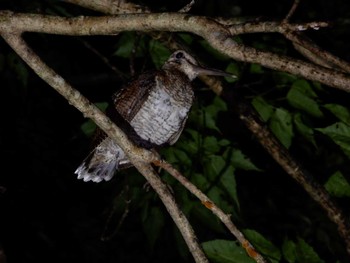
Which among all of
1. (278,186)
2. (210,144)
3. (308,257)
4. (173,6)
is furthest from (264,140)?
(278,186)

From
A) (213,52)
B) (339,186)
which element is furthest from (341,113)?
(213,52)

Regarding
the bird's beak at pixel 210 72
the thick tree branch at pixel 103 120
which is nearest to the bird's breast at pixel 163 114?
the bird's beak at pixel 210 72

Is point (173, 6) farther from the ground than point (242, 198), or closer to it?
farther from the ground

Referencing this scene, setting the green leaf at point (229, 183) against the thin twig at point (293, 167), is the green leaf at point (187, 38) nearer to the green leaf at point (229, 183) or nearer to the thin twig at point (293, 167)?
the thin twig at point (293, 167)

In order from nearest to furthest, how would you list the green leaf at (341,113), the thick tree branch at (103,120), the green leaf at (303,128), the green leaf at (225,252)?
the thick tree branch at (103,120), the green leaf at (225,252), the green leaf at (341,113), the green leaf at (303,128)

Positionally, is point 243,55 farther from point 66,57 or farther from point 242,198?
point 242,198

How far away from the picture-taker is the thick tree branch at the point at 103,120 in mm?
1526

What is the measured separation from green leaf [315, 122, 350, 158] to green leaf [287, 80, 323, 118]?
1.29 feet

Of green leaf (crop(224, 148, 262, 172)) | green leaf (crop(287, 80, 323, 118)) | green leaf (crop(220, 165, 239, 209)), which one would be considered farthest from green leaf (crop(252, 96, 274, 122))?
green leaf (crop(220, 165, 239, 209))

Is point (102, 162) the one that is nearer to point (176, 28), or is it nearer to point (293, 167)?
point (293, 167)

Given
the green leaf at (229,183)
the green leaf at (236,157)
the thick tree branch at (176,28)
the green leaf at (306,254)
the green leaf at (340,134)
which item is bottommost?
the green leaf at (306,254)

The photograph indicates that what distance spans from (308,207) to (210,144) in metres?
2.25

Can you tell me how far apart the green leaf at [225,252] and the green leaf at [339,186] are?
0.61 m

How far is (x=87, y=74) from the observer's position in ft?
13.5
